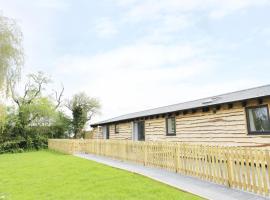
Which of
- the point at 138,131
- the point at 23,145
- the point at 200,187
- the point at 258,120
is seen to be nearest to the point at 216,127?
the point at 258,120

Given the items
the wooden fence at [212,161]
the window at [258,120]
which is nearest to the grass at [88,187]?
the wooden fence at [212,161]

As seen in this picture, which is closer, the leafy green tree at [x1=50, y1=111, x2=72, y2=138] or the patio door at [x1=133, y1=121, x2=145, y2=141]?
the patio door at [x1=133, y1=121, x2=145, y2=141]

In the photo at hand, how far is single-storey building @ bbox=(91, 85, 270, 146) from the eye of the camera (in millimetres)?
8977

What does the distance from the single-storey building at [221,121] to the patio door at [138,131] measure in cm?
88

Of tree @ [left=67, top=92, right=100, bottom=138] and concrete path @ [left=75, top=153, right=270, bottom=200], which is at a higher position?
tree @ [left=67, top=92, right=100, bottom=138]

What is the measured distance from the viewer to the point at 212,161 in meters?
6.48

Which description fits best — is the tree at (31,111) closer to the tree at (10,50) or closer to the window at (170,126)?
the tree at (10,50)

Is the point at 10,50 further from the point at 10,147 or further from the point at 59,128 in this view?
the point at 59,128

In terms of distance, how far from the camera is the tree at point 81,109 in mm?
28823

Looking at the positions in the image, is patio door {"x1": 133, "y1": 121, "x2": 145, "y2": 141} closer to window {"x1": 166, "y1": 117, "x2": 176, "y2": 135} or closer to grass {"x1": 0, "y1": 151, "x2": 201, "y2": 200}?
window {"x1": 166, "y1": 117, "x2": 176, "y2": 135}

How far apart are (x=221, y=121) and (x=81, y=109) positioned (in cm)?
2229

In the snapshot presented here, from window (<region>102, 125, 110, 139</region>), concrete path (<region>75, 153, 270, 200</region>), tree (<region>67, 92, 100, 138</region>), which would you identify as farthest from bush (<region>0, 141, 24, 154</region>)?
concrete path (<region>75, 153, 270, 200</region>)

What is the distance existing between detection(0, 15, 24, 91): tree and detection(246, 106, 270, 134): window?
10211 mm

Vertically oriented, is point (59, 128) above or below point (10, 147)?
above
